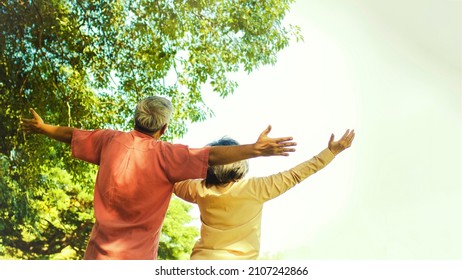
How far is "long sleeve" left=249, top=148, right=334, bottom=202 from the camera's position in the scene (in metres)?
2.29

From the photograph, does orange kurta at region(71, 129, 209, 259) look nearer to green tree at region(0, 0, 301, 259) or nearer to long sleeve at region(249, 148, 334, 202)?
long sleeve at region(249, 148, 334, 202)

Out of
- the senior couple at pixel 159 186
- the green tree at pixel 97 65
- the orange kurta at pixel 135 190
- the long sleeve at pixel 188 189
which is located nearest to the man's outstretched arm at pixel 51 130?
the senior couple at pixel 159 186

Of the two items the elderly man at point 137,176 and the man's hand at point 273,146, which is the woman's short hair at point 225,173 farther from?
the man's hand at point 273,146

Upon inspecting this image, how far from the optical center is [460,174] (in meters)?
3.55

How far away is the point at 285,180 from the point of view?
7.52 feet

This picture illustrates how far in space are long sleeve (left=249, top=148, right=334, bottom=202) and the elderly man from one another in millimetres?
254

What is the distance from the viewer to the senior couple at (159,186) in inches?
85.1

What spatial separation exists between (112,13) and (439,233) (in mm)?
2188

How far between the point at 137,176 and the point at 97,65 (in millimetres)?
1661

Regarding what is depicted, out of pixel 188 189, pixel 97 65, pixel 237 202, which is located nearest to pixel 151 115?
pixel 188 189

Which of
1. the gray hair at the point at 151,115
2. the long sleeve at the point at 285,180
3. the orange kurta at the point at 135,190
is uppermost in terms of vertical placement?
the gray hair at the point at 151,115

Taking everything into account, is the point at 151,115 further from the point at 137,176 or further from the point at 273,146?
the point at 273,146

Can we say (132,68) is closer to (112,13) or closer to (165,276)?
(112,13)

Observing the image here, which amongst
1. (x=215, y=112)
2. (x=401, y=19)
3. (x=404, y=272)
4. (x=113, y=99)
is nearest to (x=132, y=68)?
(x=113, y=99)
